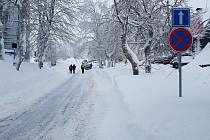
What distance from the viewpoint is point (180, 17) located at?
37.3ft

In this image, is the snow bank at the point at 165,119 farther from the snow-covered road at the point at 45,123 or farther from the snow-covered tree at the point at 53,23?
the snow-covered tree at the point at 53,23

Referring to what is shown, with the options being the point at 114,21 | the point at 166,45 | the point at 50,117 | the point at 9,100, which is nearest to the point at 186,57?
the point at 166,45

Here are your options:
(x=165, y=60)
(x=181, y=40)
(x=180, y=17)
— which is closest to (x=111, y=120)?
(x=181, y=40)

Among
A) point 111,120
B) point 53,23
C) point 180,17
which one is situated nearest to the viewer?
point 111,120

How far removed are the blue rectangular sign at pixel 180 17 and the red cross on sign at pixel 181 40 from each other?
1.37ft

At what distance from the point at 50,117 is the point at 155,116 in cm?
313

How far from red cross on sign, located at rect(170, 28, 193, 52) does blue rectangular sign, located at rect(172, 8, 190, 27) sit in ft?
1.37

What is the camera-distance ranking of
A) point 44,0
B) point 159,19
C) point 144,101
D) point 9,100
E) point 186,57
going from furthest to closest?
1. point 186,57
2. point 44,0
3. point 159,19
4. point 9,100
5. point 144,101

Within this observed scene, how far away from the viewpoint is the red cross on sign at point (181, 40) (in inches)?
427

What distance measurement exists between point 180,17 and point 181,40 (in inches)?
33.3

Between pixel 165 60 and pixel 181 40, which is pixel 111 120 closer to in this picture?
pixel 181 40

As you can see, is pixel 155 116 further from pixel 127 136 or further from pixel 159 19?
pixel 159 19

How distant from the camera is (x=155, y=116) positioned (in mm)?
9492

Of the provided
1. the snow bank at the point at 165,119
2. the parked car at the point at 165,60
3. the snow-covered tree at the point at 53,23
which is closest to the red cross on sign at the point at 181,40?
Result: the snow bank at the point at 165,119
